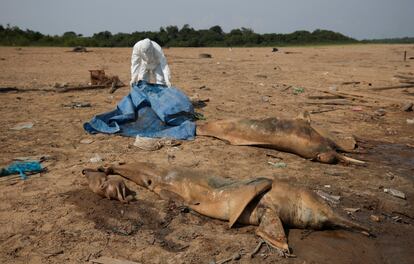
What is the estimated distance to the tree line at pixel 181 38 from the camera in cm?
3359

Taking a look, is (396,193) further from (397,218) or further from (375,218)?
(375,218)

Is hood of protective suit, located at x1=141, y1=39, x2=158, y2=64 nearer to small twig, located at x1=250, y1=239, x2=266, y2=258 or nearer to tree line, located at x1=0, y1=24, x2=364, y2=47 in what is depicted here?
small twig, located at x1=250, y1=239, x2=266, y2=258

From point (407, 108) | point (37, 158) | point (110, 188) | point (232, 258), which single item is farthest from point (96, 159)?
point (407, 108)

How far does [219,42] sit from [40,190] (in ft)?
132

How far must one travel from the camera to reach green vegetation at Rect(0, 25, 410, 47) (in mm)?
33594

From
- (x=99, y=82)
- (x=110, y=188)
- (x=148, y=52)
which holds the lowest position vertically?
(x=110, y=188)

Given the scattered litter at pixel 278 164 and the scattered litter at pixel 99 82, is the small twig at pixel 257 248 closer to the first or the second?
the scattered litter at pixel 278 164

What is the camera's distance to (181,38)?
42.9m

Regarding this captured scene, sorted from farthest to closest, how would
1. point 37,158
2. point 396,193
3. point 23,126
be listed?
point 23,126, point 37,158, point 396,193

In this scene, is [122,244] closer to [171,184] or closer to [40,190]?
[171,184]

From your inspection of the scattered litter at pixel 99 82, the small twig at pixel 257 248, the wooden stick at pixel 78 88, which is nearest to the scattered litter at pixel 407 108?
the small twig at pixel 257 248

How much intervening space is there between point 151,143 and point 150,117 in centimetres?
116

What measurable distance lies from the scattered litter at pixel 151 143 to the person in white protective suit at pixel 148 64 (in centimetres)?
208

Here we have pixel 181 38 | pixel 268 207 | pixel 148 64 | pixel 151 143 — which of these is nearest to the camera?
pixel 268 207
